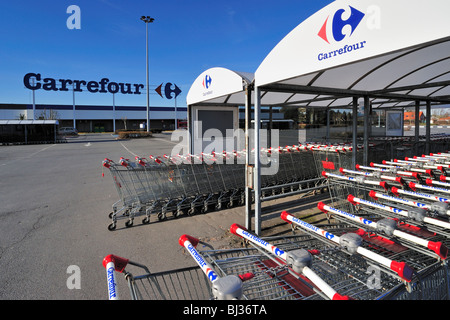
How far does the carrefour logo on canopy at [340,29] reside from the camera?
2.80 metres

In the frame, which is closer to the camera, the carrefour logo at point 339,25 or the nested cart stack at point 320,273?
the nested cart stack at point 320,273

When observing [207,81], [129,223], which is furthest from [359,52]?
[129,223]

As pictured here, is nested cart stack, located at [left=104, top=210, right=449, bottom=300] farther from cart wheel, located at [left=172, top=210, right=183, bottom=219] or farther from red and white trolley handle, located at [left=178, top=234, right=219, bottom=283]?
cart wheel, located at [left=172, top=210, right=183, bottom=219]

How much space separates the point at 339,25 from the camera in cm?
297

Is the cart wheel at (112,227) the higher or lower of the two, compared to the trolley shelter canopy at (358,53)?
lower

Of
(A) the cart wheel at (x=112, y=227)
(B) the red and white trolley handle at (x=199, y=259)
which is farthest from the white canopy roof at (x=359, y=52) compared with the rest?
(A) the cart wheel at (x=112, y=227)

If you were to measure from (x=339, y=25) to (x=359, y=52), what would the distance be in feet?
1.37

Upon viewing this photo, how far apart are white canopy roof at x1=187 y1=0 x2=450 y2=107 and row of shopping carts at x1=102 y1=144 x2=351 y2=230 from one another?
147cm

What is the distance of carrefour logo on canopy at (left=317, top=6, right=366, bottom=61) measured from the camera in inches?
110

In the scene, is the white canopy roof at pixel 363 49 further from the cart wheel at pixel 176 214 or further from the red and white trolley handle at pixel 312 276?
the cart wheel at pixel 176 214

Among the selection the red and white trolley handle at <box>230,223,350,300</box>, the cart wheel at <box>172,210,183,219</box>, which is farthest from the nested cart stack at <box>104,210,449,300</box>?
the cart wheel at <box>172,210,183,219</box>
